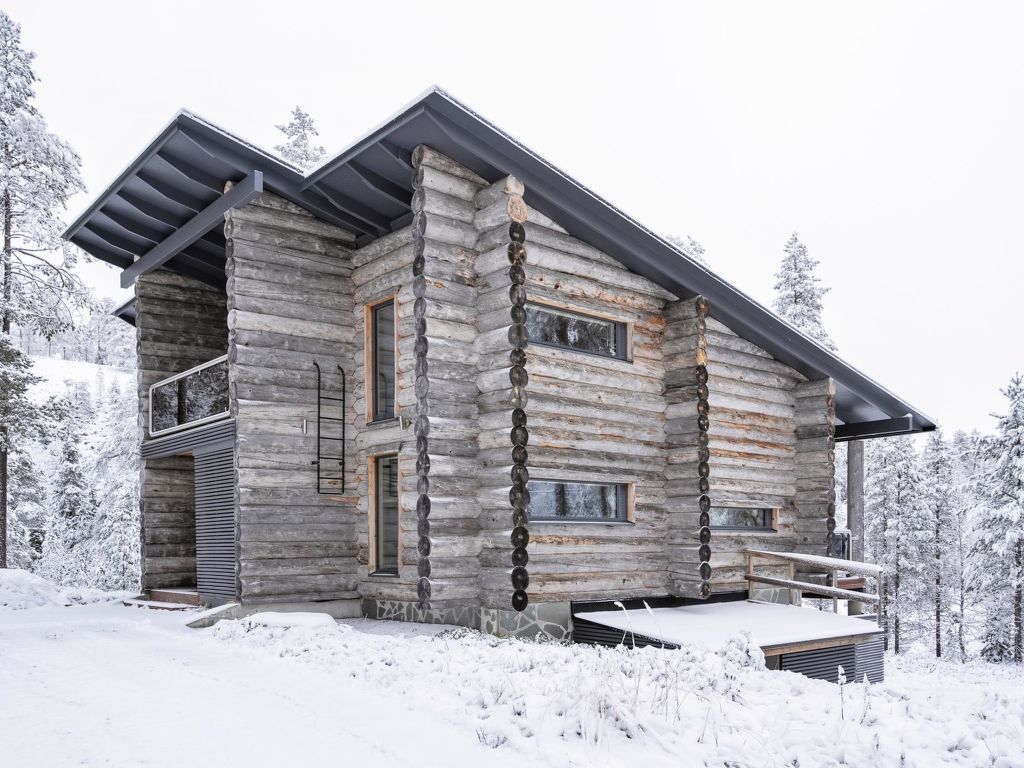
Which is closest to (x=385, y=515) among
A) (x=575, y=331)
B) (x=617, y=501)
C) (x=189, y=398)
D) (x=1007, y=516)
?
(x=617, y=501)

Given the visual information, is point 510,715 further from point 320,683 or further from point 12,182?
point 12,182

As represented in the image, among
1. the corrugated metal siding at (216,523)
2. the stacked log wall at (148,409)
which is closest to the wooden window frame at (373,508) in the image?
the corrugated metal siding at (216,523)

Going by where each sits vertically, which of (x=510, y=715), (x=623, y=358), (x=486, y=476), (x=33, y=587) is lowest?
(x=33, y=587)

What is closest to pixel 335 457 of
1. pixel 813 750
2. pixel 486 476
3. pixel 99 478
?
pixel 486 476

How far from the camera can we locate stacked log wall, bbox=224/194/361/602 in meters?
12.6

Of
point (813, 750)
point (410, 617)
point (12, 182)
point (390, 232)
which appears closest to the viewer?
point (813, 750)

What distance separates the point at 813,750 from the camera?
18.0 ft

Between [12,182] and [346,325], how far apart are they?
1343 cm

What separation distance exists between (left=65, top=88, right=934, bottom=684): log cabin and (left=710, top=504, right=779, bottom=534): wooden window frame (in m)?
0.06

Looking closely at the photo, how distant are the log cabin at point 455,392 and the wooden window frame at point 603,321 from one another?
0.06 meters

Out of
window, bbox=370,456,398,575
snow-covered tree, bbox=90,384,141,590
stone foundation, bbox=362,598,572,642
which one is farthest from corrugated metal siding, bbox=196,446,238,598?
snow-covered tree, bbox=90,384,141,590

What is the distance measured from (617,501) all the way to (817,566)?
4355 mm

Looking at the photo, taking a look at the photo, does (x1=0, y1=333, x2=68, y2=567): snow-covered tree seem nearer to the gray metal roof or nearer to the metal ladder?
the gray metal roof

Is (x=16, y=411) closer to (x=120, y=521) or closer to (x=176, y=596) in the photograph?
(x=176, y=596)
